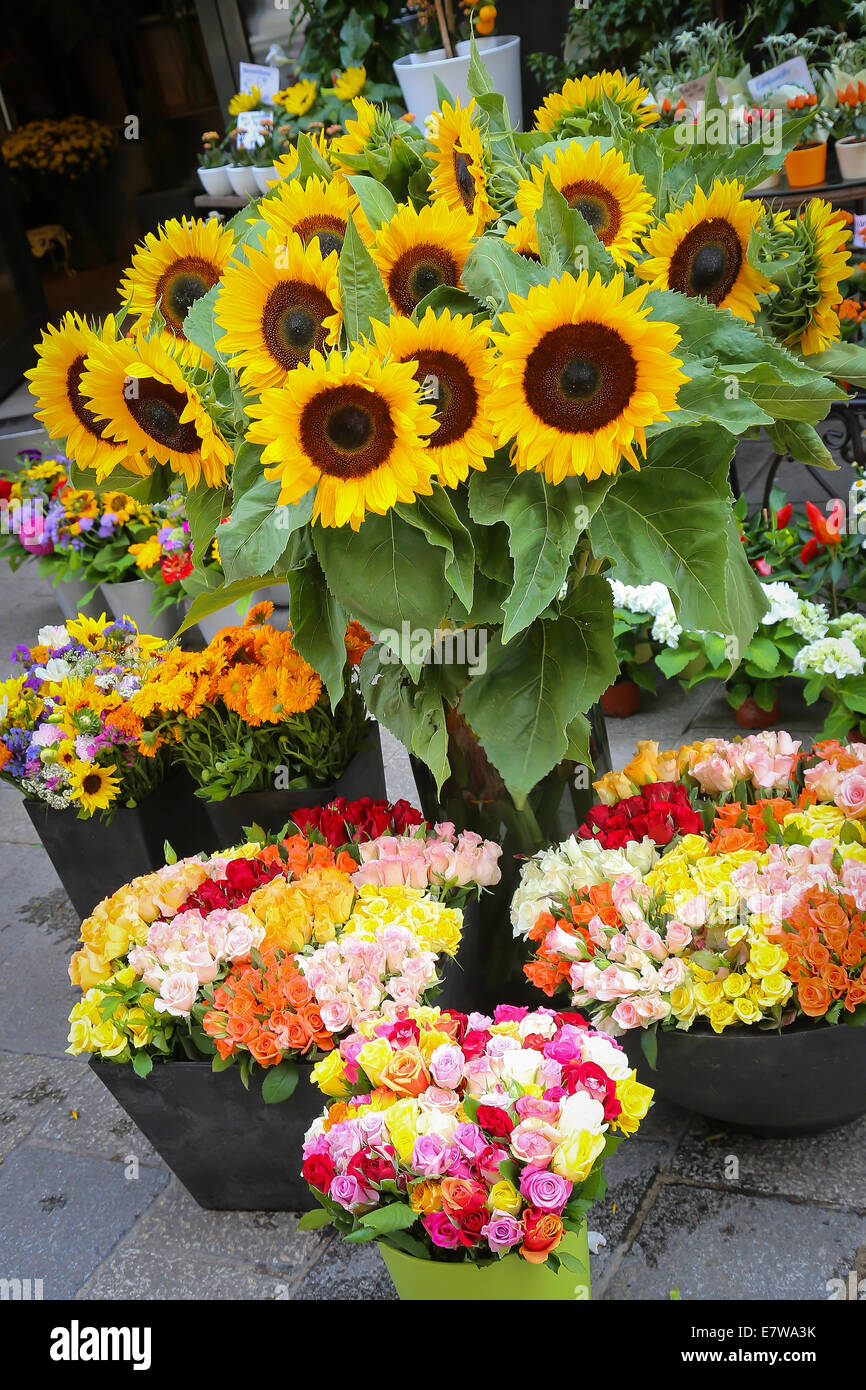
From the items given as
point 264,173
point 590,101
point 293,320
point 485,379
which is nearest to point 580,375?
point 485,379

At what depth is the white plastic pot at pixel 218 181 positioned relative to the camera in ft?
17.3

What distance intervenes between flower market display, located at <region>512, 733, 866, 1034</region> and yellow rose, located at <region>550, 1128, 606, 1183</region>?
318mm

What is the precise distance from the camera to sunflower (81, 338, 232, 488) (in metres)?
1.40

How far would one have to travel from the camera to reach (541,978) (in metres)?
1.76

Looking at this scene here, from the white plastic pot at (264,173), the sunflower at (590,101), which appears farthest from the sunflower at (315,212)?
the white plastic pot at (264,173)

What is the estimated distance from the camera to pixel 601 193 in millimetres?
1424

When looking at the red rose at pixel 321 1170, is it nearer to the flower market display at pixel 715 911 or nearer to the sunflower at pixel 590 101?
the flower market display at pixel 715 911

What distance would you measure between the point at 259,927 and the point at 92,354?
89cm

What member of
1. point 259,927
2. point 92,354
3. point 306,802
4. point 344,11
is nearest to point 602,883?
point 259,927

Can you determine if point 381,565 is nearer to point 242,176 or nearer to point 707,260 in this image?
point 707,260

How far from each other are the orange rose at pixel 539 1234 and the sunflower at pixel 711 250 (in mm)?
1060

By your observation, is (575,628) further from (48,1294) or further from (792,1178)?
(48,1294)

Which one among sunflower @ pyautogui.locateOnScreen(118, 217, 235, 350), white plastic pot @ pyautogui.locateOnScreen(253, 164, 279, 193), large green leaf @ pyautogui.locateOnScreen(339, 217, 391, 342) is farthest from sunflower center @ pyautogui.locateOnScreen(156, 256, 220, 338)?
white plastic pot @ pyautogui.locateOnScreen(253, 164, 279, 193)

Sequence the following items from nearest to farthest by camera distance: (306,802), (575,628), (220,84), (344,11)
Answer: (575,628) → (306,802) → (344,11) → (220,84)
